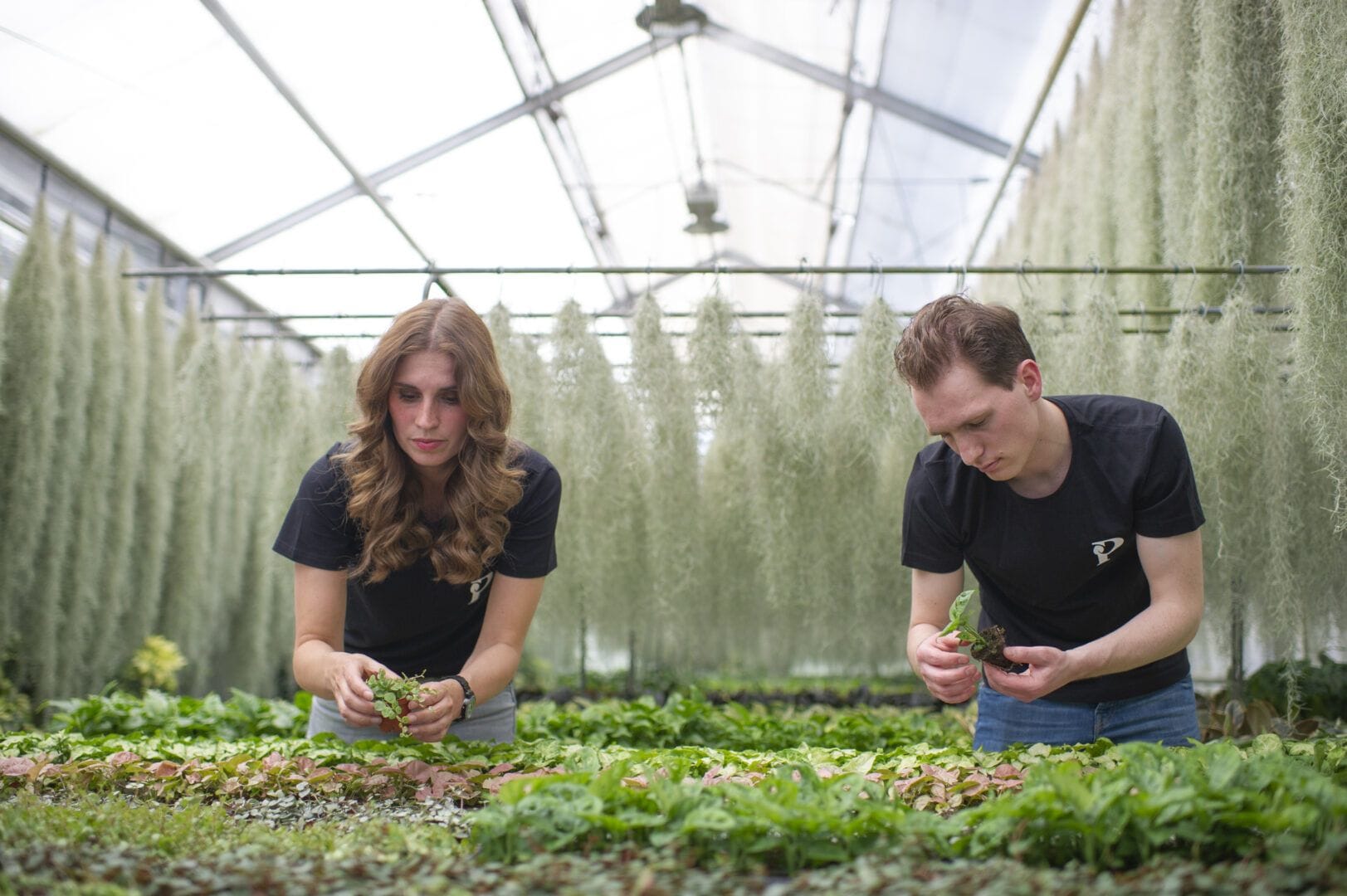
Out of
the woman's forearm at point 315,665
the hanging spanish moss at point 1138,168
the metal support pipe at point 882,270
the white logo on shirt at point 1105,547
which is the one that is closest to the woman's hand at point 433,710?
the woman's forearm at point 315,665

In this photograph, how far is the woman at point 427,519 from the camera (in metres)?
1.97

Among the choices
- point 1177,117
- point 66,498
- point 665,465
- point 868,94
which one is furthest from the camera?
point 868,94

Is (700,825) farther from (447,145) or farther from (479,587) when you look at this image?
(447,145)

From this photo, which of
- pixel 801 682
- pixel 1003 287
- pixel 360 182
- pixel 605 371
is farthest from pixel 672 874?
pixel 801 682

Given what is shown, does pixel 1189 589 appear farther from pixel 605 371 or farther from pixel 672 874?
pixel 605 371

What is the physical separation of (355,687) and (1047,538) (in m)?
1.38

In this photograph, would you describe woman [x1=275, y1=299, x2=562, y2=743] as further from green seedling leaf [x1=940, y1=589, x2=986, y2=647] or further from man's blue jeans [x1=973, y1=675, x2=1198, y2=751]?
man's blue jeans [x1=973, y1=675, x2=1198, y2=751]

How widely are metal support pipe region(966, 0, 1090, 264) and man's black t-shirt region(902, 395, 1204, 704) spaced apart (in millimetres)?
3447

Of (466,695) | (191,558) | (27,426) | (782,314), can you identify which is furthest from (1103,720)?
(191,558)

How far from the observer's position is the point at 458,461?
2062 mm

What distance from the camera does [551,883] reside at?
3.69 feet

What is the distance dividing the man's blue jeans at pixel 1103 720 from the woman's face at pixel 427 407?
4.32 ft

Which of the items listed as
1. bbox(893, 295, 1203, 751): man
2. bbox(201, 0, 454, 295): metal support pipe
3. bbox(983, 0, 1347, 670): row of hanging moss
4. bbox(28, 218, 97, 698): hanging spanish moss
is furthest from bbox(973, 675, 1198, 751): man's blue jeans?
bbox(28, 218, 97, 698): hanging spanish moss

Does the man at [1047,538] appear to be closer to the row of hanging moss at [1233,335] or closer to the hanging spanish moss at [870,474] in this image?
the row of hanging moss at [1233,335]
